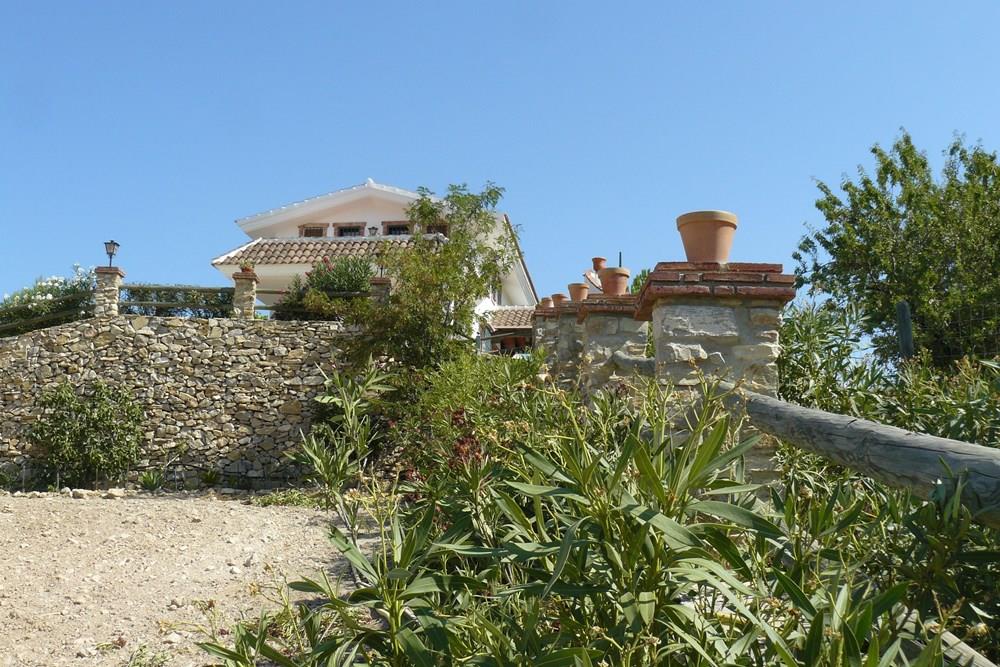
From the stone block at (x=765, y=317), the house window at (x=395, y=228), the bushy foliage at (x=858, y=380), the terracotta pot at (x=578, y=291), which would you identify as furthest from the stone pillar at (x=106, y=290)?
the stone block at (x=765, y=317)

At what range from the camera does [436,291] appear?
11312 mm

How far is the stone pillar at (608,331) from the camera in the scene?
19.4ft

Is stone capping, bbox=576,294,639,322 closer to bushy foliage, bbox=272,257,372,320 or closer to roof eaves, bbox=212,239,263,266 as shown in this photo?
bushy foliage, bbox=272,257,372,320

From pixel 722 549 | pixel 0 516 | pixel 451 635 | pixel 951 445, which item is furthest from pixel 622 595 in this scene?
pixel 0 516

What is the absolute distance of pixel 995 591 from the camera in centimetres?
156

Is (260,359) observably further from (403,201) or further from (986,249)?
(986,249)

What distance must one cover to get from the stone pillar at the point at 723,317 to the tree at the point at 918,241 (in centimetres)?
1067

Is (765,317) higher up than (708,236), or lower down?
lower down

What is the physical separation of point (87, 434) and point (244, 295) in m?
3.28

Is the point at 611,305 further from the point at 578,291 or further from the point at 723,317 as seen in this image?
the point at 723,317

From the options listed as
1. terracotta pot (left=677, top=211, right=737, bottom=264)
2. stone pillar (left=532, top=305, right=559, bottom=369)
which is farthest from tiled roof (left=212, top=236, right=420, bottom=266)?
terracotta pot (left=677, top=211, right=737, bottom=264)

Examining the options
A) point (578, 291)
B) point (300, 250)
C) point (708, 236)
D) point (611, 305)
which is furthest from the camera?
point (300, 250)

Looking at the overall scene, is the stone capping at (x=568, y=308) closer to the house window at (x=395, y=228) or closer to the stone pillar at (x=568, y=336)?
the stone pillar at (x=568, y=336)

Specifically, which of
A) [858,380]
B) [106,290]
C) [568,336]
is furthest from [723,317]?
[106,290]
